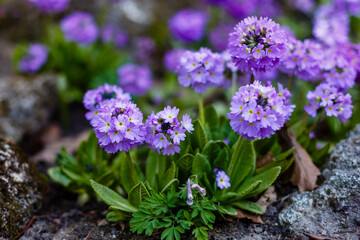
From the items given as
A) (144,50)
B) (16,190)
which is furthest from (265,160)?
(144,50)

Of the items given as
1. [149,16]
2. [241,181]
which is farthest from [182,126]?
[149,16]

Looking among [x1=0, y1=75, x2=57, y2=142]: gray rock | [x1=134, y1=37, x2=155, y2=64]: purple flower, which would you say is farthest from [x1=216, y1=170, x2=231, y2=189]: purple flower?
[x1=134, y1=37, x2=155, y2=64]: purple flower

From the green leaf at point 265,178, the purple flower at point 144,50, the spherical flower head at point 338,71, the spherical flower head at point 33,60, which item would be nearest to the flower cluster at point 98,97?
the green leaf at point 265,178

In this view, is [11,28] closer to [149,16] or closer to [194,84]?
[149,16]

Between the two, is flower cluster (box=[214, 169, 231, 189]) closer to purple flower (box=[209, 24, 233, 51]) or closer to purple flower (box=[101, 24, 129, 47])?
purple flower (box=[209, 24, 233, 51])

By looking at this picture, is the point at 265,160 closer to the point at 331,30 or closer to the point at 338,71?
the point at 338,71
